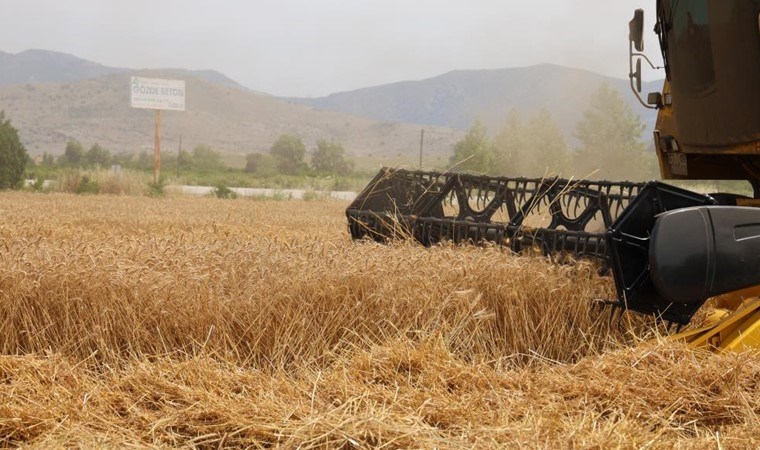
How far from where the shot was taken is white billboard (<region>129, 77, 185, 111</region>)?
39531 mm

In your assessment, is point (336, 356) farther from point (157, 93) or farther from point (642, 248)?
point (157, 93)

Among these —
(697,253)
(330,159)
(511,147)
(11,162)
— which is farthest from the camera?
(330,159)

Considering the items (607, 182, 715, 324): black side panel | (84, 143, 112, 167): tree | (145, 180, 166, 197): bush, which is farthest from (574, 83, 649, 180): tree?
(607, 182, 715, 324): black side panel

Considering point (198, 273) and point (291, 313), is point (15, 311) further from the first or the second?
point (291, 313)

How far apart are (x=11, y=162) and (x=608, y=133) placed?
32.2m

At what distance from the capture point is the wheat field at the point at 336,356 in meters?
3.56

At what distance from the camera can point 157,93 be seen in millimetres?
40312

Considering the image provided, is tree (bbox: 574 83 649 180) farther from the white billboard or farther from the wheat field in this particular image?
the wheat field

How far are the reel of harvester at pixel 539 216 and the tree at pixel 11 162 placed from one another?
19.8 m

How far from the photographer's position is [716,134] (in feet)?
17.9

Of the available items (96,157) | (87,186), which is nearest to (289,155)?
(96,157)

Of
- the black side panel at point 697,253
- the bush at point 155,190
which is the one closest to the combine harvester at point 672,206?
the black side panel at point 697,253

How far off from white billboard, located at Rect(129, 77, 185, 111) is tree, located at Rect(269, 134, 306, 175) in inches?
1048

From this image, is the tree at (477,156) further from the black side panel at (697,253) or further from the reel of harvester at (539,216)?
the black side panel at (697,253)
